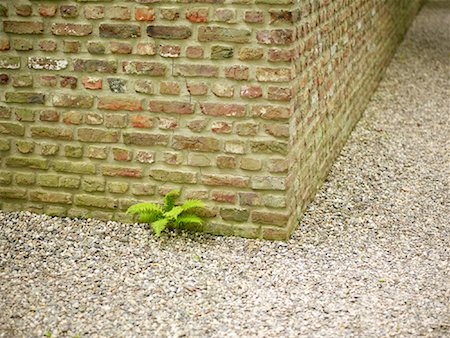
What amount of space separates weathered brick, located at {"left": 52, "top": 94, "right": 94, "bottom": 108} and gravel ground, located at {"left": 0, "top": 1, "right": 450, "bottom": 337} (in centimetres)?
81

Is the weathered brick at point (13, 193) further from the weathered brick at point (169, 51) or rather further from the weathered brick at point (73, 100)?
the weathered brick at point (169, 51)

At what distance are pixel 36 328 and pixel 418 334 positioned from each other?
6.46 feet

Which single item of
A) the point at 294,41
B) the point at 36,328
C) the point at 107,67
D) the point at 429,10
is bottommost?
the point at 429,10

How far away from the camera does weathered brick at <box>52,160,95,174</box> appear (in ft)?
16.1

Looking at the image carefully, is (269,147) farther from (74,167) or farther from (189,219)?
(74,167)

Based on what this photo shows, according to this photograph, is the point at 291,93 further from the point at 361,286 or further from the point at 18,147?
the point at 18,147

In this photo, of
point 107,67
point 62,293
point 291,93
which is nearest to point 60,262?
point 62,293

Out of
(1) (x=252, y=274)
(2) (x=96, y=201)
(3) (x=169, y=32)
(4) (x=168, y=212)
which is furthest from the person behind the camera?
(2) (x=96, y=201)

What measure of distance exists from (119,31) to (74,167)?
1.00m

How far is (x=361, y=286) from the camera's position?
422 centimetres

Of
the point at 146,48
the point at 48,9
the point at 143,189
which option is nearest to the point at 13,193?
the point at 143,189

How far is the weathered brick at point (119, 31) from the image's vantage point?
4.61 m

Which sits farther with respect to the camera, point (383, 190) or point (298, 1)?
point (383, 190)

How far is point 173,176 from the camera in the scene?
4.79 metres
